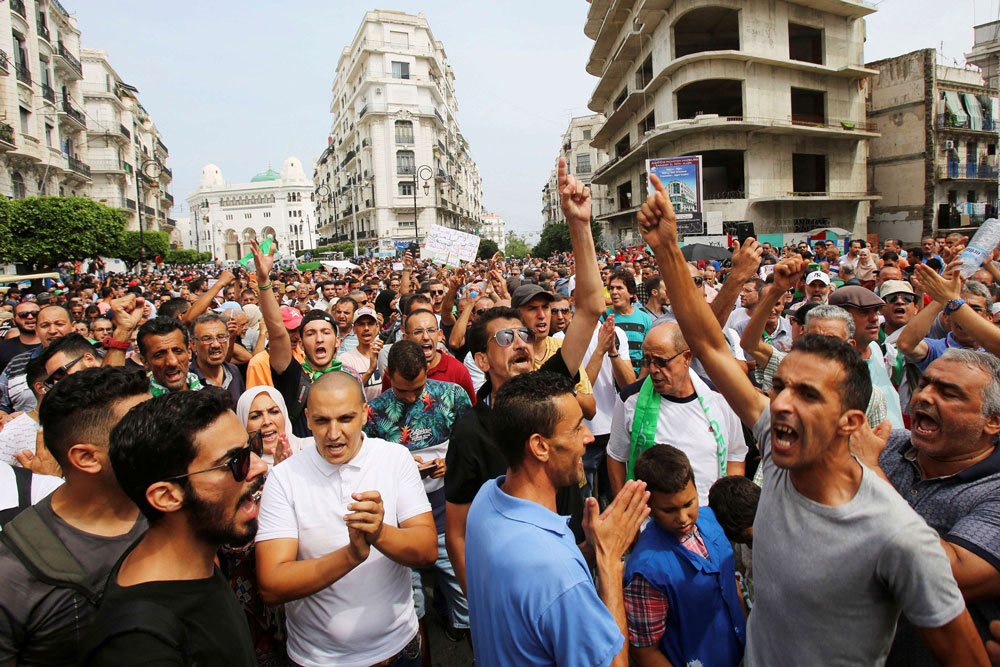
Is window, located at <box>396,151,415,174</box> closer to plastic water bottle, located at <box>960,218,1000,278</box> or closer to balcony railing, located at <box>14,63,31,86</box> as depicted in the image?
balcony railing, located at <box>14,63,31,86</box>

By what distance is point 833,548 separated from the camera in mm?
1757

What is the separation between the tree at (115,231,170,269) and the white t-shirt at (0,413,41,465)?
3167 cm

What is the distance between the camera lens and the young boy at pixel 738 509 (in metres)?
2.79

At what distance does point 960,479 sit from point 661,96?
1409 inches

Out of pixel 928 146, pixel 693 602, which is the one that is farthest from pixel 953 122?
pixel 693 602

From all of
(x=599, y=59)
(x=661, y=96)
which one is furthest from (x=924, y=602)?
(x=599, y=59)

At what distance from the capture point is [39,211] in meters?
23.5

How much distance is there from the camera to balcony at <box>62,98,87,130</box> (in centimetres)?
3193

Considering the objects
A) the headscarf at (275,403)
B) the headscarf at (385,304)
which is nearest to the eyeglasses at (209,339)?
the headscarf at (275,403)

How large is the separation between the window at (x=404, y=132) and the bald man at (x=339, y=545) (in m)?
61.2

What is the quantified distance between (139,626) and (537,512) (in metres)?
1.07

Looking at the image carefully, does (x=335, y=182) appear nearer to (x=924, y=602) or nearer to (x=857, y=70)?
(x=857, y=70)

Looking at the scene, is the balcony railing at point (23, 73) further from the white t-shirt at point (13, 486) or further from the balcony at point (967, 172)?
the balcony at point (967, 172)

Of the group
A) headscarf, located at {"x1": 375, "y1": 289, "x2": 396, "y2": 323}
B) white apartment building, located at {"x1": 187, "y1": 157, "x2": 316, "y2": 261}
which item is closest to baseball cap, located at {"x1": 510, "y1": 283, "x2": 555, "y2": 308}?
headscarf, located at {"x1": 375, "y1": 289, "x2": 396, "y2": 323}
